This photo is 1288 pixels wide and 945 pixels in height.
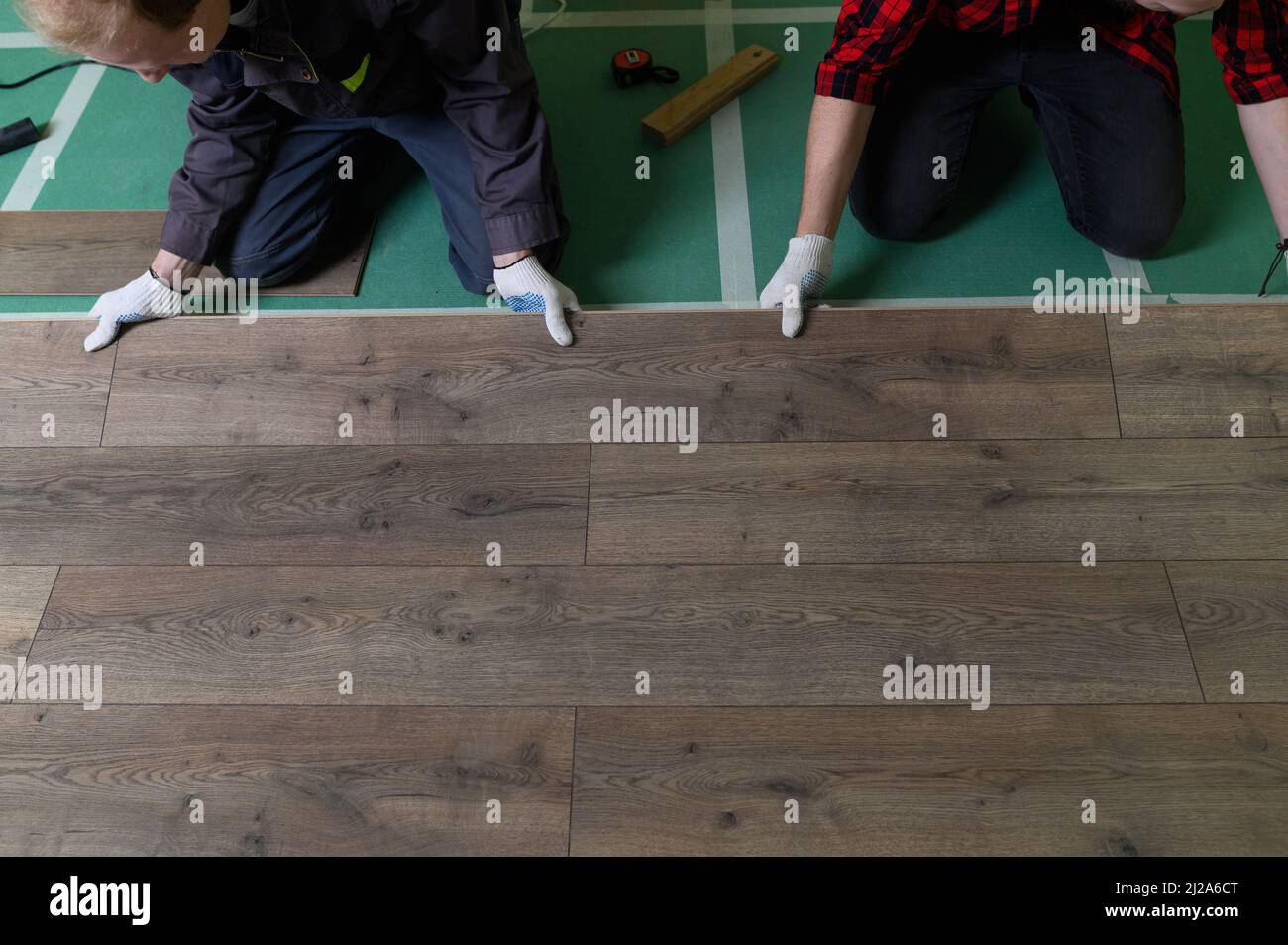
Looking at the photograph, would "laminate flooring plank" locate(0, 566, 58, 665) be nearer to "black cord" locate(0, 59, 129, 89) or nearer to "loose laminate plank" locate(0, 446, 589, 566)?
"loose laminate plank" locate(0, 446, 589, 566)

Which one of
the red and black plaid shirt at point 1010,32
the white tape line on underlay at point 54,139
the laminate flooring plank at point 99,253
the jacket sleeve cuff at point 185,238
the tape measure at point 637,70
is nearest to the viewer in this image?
the red and black plaid shirt at point 1010,32

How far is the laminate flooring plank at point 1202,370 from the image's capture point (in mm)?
1806

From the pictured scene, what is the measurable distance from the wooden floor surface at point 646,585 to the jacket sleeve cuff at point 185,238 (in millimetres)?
169

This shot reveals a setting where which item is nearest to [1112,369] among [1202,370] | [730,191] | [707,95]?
[1202,370]

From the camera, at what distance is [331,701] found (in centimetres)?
159

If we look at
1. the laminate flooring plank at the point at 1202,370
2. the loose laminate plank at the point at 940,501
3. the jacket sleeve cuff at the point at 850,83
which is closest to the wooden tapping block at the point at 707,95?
the jacket sleeve cuff at the point at 850,83

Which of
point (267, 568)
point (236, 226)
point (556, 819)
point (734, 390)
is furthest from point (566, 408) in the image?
point (236, 226)

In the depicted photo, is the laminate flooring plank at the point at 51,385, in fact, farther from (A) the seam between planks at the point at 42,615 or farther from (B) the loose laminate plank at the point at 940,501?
(B) the loose laminate plank at the point at 940,501

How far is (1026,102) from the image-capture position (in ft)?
7.36

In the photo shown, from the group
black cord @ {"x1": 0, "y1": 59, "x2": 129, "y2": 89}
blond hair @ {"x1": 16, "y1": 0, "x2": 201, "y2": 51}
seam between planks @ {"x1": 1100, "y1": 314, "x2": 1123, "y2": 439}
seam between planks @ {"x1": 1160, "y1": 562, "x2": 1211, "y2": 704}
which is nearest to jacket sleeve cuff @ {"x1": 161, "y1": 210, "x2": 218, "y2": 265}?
blond hair @ {"x1": 16, "y1": 0, "x2": 201, "y2": 51}

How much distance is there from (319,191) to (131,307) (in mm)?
470

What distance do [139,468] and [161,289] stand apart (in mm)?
392

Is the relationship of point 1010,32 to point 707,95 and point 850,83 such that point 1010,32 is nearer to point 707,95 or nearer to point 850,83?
point 850,83

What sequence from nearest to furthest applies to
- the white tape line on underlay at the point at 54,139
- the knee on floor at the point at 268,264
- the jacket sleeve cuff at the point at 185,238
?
the jacket sleeve cuff at the point at 185,238 < the knee on floor at the point at 268,264 < the white tape line on underlay at the point at 54,139
